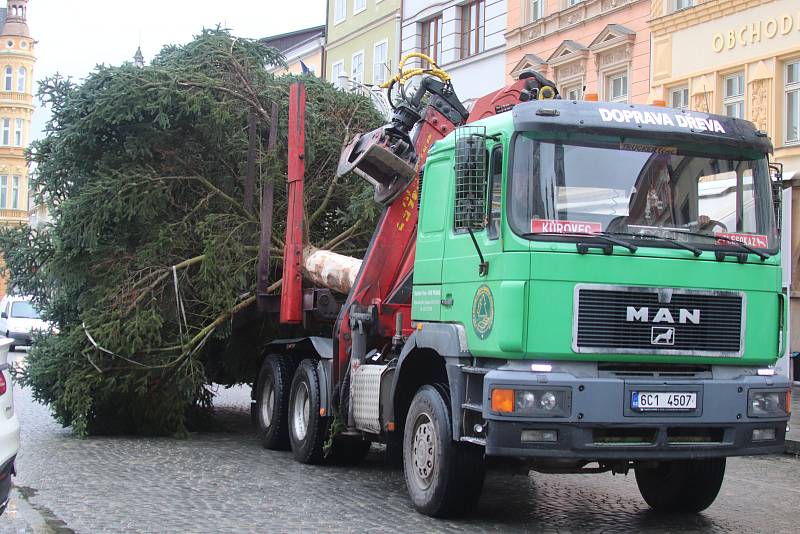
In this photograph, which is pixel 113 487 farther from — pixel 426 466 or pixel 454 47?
pixel 454 47

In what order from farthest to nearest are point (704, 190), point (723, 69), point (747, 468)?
point (723, 69) < point (747, 468) < point (704, 190)

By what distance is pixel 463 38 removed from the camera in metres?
33.0

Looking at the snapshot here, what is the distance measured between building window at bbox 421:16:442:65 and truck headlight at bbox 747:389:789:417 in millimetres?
26605

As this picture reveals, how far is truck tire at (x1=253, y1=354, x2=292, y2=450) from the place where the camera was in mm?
12180

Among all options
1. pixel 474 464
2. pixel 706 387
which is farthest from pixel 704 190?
pixel 474 464

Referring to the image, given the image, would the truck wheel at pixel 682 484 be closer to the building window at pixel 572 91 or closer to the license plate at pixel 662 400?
the license plate at pixel 662 400

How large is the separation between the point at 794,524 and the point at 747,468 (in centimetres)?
369

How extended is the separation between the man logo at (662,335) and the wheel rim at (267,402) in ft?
18.2

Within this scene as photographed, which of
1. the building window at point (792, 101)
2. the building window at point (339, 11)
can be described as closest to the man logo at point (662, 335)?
the building window at point (792, 101)

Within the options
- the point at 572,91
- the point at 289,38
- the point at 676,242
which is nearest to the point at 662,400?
the point at 676,242

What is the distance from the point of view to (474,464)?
26.9ft

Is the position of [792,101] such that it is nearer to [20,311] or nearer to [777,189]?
[777,189]

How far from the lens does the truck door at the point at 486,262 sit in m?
7.72

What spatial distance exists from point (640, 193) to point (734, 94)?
15.5 metres
